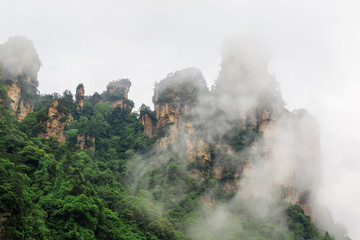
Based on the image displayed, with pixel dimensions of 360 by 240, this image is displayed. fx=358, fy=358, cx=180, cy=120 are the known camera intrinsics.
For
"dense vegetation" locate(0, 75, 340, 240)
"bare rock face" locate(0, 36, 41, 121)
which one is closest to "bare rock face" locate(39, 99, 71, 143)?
"dense vegetation" locate(0, 75, 340, 240)

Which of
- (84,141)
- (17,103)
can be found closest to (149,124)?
(84,141)

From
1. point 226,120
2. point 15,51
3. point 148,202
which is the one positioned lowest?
point 148,202

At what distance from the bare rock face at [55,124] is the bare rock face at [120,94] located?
26.6 meters

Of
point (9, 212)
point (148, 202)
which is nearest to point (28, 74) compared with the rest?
point (148, 202)

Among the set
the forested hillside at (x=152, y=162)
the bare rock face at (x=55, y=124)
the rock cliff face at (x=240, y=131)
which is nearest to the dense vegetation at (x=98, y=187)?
the forested hillside at (x=152, y=162)

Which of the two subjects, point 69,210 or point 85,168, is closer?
point 69,210

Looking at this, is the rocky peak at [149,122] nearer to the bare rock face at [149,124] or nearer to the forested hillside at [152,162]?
the bare rock face at [149,124]

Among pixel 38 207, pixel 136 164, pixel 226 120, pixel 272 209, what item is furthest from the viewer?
pixel 226 120

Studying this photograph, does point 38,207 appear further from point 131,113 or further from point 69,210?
point 131,113

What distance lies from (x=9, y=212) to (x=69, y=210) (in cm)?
632

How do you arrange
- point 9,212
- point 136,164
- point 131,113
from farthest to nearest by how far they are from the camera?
1. point 131,113
2. point 136,164
3. point 9,212

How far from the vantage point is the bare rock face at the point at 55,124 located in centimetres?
4838

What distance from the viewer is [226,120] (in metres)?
60.7

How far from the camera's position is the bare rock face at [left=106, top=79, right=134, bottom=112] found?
258 feet
